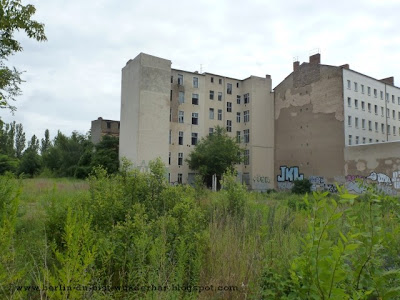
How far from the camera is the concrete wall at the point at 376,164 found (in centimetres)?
3055

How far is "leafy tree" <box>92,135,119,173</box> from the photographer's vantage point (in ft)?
132

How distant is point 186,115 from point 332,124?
18262 mm

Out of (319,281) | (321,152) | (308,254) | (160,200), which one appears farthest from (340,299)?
(321,152)

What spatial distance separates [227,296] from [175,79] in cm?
4025

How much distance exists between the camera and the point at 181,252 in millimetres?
3812

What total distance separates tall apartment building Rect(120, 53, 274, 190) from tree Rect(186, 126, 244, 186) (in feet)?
7.25

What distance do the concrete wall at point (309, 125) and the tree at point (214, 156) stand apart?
278 inches

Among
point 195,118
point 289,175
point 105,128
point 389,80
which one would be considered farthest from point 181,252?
point 389,80

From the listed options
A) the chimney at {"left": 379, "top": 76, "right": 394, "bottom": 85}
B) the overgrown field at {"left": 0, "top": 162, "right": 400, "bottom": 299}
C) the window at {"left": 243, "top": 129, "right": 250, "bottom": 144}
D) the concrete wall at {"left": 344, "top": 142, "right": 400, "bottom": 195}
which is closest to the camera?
the overgrown field at {"left": 0, "top": 162, "right": 400, "bottom": 299}

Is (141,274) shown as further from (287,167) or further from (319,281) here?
(287,167)

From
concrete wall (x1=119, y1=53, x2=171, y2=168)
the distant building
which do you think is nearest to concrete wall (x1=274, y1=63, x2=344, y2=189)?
concrete wall (x1=119, y1=53, x2=171, y2=168)

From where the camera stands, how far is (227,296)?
3.43 m

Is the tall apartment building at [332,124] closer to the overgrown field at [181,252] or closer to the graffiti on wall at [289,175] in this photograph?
the graffiti on wall at [289,175]

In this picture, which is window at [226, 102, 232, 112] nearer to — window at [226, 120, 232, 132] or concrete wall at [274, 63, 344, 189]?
window at [226, 120, 232, 132]
